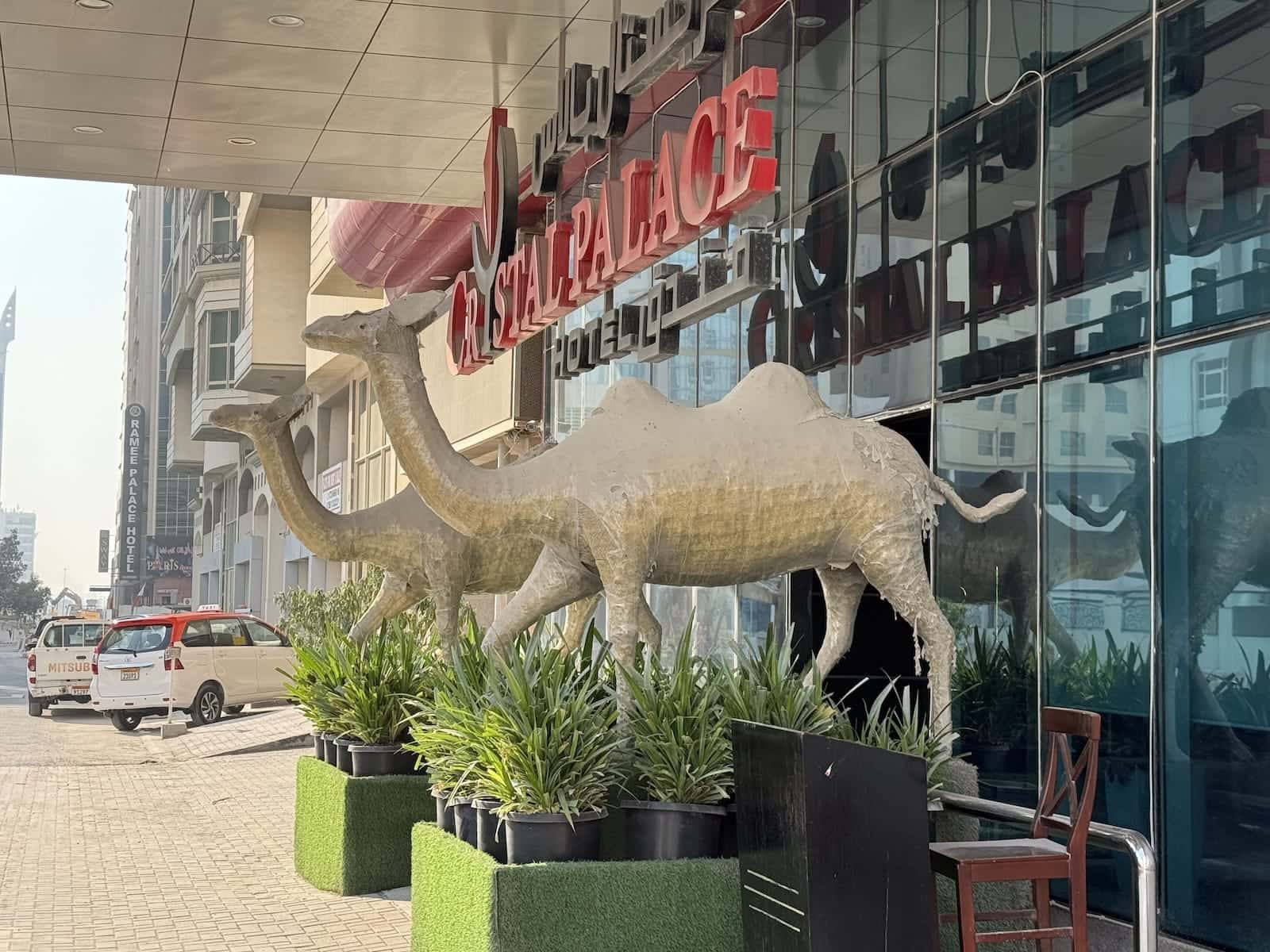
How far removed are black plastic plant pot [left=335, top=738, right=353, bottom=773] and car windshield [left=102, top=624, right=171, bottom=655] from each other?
1357 cm

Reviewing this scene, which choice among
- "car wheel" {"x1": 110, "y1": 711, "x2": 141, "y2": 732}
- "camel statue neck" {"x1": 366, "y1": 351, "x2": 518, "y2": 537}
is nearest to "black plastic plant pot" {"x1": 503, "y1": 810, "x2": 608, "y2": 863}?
"camel statue neck" {"x1": 366, "y1": 351, "x2": 518, "y2": 537}

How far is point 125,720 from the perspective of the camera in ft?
73.6

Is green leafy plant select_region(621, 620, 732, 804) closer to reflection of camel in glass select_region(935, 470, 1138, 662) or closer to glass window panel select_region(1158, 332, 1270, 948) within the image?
glass window panel select_region(1158, 332, 1270, 948)

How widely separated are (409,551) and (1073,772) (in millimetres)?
4953

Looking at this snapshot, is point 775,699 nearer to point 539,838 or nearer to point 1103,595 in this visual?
point 539,838

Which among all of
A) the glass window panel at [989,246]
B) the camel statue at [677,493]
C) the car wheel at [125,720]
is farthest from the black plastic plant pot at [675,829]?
the car wheel at [125,720]

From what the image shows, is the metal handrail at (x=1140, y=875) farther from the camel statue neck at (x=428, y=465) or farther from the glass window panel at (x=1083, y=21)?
the glass window panel at (x=1083, y=21)

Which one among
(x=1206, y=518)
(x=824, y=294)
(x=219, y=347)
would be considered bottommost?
(x=1206, y=518)

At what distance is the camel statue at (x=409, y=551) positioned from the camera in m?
8.91

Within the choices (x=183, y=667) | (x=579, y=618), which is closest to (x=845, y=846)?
(x=579, y=618)

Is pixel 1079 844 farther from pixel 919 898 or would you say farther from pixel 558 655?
pixel 558 655

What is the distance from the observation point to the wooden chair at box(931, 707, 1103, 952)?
5383 mm

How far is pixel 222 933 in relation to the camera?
26.8 feet

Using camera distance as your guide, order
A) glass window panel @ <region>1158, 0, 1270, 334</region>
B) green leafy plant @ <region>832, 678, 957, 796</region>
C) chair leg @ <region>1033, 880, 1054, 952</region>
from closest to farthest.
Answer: chair leg @ <region>1033, 880, 1054, 952</region>, green leafy plant @ <region>832, 678, 957, 796</region>, glass window panel @ <region>1158, 0, 1270, 334</region>
